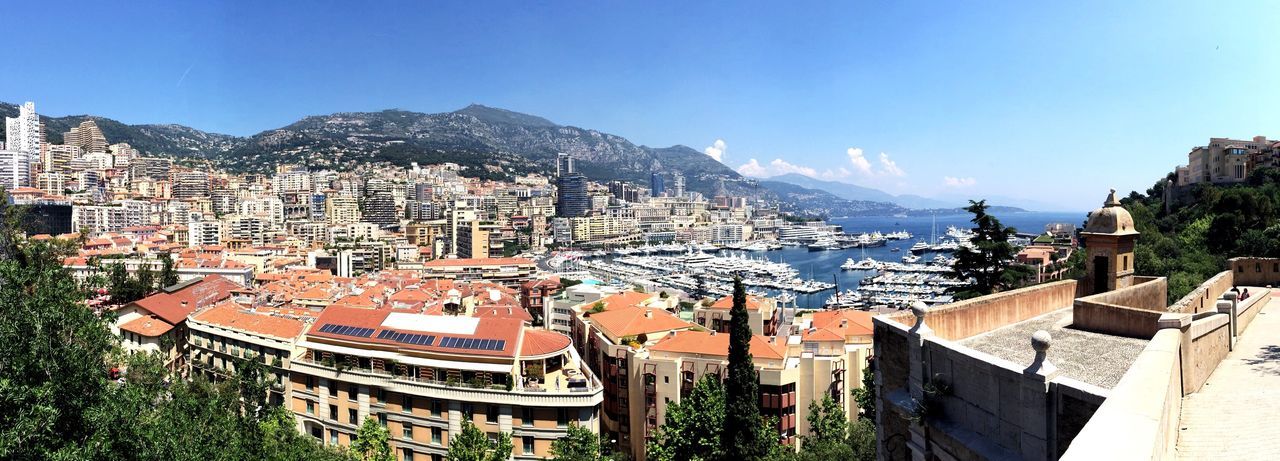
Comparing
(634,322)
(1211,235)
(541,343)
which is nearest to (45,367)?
(541,343)

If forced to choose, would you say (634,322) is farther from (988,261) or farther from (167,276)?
(167,276)

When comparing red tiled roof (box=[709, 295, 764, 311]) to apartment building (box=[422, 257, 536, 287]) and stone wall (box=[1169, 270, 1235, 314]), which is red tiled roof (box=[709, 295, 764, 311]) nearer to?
stone wall (box=[1169, 270, 1235, 314])

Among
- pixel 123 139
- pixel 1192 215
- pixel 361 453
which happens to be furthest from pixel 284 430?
pixel 123 139

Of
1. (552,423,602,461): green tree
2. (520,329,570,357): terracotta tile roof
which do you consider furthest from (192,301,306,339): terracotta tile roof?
(552,423,602,461): green tree

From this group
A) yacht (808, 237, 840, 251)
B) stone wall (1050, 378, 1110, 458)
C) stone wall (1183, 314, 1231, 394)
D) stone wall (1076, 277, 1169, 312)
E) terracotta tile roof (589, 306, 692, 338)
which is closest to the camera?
stone wall (1050, 378, 1110, 458)

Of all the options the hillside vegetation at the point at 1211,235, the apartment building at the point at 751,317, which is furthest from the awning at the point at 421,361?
the hillside vegetation at the point at 1211,235
